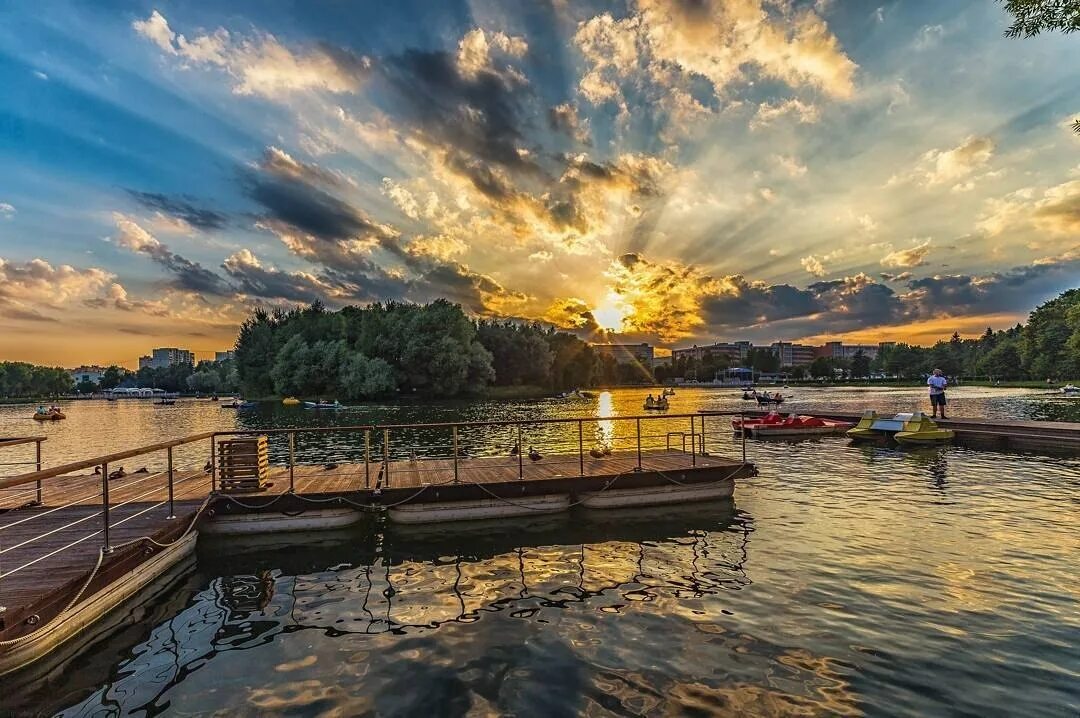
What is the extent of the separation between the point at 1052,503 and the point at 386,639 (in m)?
21.5

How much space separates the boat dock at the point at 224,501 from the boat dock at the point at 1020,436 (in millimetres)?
17797

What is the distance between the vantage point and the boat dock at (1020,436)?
3092cm

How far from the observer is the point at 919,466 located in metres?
25.6

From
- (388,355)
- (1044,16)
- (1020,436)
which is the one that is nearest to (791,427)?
(1020,436)

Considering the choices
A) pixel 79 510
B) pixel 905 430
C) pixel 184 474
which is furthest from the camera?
pixel 905 430

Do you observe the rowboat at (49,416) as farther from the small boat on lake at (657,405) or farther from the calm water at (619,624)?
the calm water at (619,624)

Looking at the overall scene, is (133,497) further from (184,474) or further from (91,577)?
(91,577)

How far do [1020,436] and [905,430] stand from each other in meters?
6.38

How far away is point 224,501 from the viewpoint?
15.5 metres

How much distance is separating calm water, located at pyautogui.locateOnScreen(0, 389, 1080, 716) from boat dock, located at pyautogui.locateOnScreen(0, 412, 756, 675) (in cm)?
73

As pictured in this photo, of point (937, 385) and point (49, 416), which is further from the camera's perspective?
point (49, 416)

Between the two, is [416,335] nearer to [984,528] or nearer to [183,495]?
[183,495]

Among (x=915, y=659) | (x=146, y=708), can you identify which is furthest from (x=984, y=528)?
(x=146, y=708)

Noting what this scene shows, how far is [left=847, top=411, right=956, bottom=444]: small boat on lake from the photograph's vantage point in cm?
3328
